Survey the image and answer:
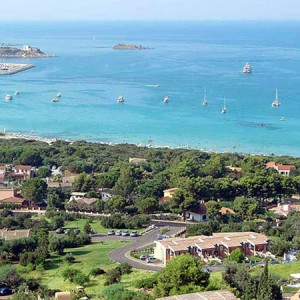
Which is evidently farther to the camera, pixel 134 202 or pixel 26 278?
pixel 134 202

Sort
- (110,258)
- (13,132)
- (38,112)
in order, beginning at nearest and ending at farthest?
(110,258) < (13,132) < (38,112)

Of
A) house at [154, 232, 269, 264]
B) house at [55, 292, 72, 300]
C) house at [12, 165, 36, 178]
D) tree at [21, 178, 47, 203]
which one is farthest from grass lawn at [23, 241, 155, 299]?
house at [12, 165, 36, 178]

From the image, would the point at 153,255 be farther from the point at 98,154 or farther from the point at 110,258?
the point at 98,154

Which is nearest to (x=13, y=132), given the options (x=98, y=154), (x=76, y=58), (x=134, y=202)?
(x=98, y=154)

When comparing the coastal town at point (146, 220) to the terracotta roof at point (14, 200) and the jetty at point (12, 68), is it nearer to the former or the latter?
the terracotta roof at point (14, 200)

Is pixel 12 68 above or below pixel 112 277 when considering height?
above

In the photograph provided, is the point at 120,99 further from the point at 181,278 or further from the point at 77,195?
the point at 181,278

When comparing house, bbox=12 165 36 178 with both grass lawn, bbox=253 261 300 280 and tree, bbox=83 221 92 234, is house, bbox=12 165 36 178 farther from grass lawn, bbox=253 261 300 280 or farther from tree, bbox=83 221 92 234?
grass lawn, bbox=253 261 300 280

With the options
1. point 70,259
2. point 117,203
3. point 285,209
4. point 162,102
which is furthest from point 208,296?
point 162,102
